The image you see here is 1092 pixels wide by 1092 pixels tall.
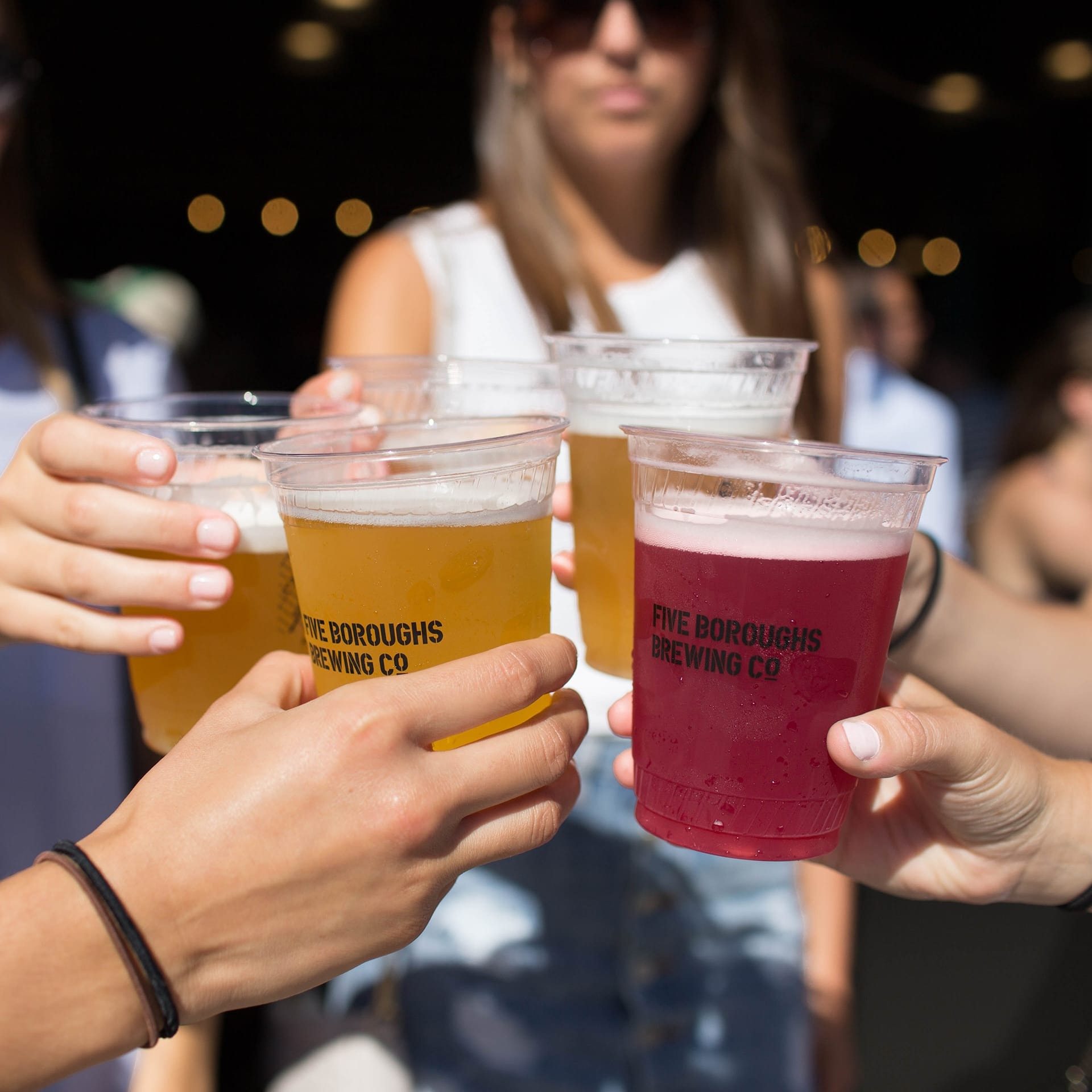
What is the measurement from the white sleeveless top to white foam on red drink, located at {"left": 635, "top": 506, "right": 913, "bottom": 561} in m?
1.04

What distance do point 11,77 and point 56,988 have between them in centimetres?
181

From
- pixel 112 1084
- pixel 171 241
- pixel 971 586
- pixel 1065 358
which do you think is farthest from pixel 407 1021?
pixel 171 241

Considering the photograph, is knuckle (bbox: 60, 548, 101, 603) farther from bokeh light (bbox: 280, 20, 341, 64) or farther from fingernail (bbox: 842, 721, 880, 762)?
bokeh light (bbox: 280, 20, 341, 64)

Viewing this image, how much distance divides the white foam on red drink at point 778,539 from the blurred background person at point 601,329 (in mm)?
978

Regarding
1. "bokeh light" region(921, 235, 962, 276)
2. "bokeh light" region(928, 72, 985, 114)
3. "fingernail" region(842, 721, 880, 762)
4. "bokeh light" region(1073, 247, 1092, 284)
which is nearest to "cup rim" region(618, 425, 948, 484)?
"fingernail" region(842, 721, 880, 762)

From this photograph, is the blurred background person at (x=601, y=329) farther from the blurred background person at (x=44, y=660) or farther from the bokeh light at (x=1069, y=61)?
the bokeh light at (x=1069, y=61)

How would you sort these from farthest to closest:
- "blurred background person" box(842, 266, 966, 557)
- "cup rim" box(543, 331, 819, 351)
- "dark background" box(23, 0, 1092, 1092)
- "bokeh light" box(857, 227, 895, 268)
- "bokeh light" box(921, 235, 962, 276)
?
1. "bokeh light" box(921, 235, 962, 276)
2. "bokeh light" box(857, 227, 895, 268)
3. "dark background" box(23, 0, 1092, 1092)
4. "blurred background person" box(842, 266, 966, 557)
5. "cup rim" box(543, 331, 819, 351)

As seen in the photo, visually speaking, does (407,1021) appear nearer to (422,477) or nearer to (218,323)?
(422,477)

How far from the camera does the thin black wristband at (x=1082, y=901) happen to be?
1215 millimetres

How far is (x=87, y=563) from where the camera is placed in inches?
44.9

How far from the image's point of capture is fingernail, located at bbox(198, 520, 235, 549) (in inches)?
41.5

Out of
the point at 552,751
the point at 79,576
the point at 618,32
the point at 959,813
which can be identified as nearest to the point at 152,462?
the point at 79,576

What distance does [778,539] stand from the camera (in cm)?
90

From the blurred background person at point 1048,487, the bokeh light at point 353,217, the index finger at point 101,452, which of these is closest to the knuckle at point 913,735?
the index finger at point 101,452
